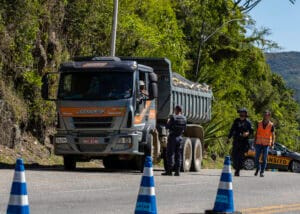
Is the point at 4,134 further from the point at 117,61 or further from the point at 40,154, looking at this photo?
the point at 117,61

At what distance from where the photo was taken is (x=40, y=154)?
28.2m

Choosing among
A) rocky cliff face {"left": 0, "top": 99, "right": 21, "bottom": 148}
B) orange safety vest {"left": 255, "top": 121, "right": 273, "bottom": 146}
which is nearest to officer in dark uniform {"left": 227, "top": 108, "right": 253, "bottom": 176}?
orange safety vest {"left": 255, "top": 121, "right": 273, "bottom": 146}

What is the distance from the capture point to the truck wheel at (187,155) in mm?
25312

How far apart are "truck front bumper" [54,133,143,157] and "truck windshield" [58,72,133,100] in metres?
1.01

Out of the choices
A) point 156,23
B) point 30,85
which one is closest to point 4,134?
point 30,85

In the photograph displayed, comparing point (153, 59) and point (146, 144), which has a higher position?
point (153, 59)

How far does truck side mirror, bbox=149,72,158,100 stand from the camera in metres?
22.2

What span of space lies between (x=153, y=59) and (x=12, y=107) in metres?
5.32

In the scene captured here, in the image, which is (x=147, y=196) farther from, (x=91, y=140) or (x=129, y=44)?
(x=129, y=44)

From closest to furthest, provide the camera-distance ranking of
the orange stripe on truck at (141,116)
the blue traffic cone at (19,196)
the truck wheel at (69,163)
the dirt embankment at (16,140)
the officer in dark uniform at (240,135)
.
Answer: the blue traffic cone at (19,196) < the orange stripe on truck at (141,116) < the officer in dark uniform at (240,135) < the truck wheel at (69,163) < the dirt embankment at (16,140)

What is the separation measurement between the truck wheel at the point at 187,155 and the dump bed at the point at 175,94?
1.12m

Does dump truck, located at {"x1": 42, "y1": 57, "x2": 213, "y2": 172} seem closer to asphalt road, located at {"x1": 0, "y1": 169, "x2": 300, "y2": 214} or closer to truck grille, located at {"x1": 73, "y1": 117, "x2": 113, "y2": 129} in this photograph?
truck grille, located at {"x1": 73, "y1": 117, "x2": 113, "y2": 129}

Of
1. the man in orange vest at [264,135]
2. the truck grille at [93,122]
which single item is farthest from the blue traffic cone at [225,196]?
the man in orange vest at [264,135]

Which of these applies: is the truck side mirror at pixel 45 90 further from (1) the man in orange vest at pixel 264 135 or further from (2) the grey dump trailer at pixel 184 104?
(1) the man in orange vest at pixel 264 135
